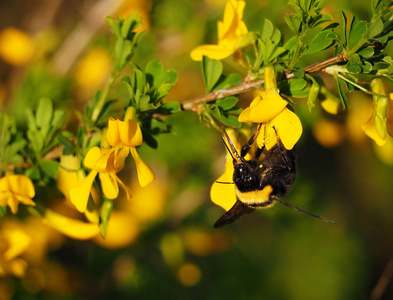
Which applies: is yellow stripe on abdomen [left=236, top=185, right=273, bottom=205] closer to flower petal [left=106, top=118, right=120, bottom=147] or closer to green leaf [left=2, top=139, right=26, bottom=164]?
flower petal [left=106, top=118, right=120, bottom=147]

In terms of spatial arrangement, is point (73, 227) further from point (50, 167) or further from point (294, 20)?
point (294, 20)

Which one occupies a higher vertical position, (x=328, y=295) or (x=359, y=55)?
(x=359, y=55)

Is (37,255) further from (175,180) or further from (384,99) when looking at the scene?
(384,99)

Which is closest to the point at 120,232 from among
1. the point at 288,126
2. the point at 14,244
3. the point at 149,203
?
the point at 149,203

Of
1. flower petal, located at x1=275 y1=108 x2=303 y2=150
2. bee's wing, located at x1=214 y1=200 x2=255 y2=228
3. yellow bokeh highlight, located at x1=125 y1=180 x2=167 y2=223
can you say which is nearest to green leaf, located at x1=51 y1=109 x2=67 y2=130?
bee's wing, located at x1=214 y1=200 x2=255 y2=228

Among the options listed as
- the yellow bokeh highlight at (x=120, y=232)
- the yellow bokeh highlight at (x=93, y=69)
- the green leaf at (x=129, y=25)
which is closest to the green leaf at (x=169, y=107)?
the green leaf at (x=129, y=25)

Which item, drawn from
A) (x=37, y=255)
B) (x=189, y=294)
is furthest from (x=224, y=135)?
(x=189, y=294)
